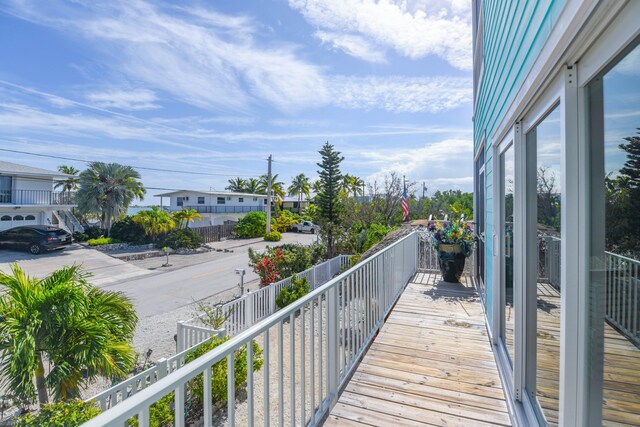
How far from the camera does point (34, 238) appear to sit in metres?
14.9

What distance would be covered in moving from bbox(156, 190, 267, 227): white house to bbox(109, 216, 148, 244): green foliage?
7370 millimetres

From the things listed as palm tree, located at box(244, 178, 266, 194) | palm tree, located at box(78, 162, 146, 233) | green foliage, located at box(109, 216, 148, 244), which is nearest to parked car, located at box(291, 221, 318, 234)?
palm tree, located at box(78, 162, 146, 233)

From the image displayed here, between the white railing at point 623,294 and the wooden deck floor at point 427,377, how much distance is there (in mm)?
1520

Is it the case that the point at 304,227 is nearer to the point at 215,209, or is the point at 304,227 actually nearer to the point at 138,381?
the point at 215,209

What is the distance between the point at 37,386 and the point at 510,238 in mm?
4371

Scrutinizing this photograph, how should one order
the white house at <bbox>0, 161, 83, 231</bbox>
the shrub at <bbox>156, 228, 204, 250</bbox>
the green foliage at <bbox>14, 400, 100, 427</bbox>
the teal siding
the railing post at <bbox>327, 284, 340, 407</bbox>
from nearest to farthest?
the teal siding → the railing post at <bbox>327, 284, 340, 407</bbox> → the green foliage at <bbox>14, 400, 100, 427</bbox> → the white house at <bbox>0, 161, 83, 231</bbox> → the shrub at <bbox>156, 228, 204, 250</bbox>

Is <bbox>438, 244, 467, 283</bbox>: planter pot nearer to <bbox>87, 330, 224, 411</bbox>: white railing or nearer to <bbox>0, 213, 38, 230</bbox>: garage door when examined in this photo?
<bbox>87, 330, 224, 411</bbox>: white railing

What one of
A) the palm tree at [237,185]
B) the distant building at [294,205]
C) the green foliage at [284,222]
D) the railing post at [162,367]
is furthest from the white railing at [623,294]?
the palm tree at [237,185]

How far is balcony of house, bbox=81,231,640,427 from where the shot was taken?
899 mm

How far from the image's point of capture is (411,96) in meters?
7.20

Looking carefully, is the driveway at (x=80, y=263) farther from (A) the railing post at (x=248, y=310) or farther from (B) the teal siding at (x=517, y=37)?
(B) the teal siding at (x=517, y=37)

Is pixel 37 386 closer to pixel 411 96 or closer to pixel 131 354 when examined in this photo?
pixel 131 354

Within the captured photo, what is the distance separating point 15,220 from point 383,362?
2188 cm

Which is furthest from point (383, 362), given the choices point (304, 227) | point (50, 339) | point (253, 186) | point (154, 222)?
point (253, 186)
